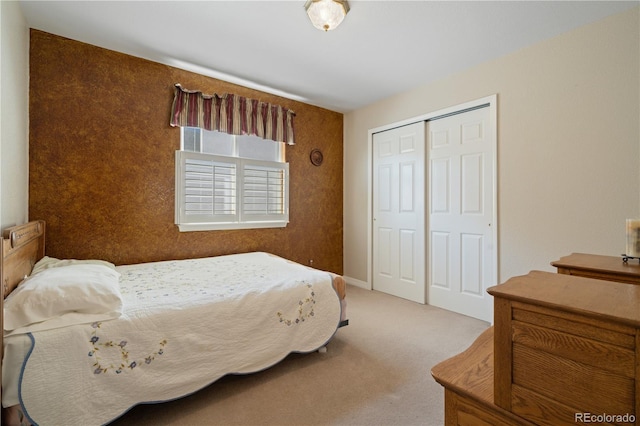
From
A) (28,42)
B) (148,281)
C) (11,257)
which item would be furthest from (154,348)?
(28,42)

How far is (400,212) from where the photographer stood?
3645mm

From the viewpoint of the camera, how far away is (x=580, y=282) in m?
0.91

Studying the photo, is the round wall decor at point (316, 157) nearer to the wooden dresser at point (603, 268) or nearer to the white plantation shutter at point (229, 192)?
the white plantation shutter at point (229, 192)

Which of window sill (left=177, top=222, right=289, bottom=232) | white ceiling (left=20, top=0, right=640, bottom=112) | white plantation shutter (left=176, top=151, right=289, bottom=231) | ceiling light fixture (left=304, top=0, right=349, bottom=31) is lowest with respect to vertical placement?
window sill (left=177, top=222, right=289, bottom=232)

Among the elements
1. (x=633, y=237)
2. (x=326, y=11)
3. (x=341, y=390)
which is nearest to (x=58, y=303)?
(x=341, y=390)

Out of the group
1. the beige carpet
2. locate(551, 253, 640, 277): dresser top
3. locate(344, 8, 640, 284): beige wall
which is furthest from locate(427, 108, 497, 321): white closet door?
locate(551, 253, 640, 277): dresser top

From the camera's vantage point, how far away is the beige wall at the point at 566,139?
207 centimetres

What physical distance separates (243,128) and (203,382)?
2.57m

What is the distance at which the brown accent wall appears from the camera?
2.38 meters

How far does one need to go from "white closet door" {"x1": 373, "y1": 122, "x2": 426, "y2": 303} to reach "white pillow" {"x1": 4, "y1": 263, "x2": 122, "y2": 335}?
296 cm

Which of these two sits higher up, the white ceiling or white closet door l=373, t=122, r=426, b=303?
the white ceiling

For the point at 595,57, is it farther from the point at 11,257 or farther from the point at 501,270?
the point at 11,257

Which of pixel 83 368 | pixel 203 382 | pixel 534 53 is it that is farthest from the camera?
pixel 534 53

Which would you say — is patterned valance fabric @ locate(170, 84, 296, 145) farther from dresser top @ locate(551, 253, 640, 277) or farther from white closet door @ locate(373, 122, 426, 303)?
dresser top @ locate(551, 253, 640, 277)
